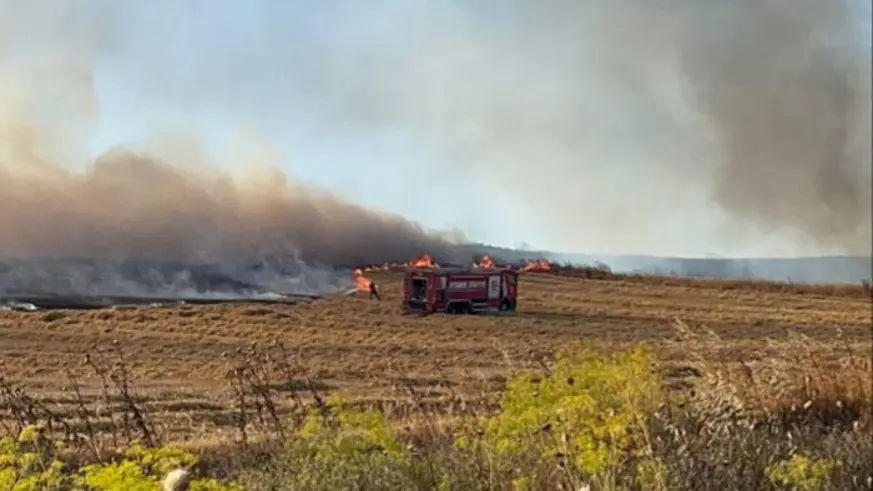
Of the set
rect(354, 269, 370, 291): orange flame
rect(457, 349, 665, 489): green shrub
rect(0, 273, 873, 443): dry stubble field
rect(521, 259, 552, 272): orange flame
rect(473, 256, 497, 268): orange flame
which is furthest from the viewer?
rect(521, 259, 552, 272): orange flame

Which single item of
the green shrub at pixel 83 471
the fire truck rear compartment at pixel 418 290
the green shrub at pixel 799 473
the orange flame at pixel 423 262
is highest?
the orange flame at pixel 423 262

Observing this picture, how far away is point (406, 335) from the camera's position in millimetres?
4543

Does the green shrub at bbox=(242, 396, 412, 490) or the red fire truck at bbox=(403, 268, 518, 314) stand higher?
the red fire truck at bbox=(403, 268, 518, 314)

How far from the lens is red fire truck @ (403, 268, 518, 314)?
4500 mm

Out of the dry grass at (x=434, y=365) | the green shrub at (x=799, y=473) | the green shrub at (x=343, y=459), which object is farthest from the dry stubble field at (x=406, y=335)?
the green shrub at (x=799, y=473)

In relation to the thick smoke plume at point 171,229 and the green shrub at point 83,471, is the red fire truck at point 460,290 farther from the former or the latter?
the green shrub at point 83,471

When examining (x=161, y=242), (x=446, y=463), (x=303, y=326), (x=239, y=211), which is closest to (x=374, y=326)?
(x=303, y=326)

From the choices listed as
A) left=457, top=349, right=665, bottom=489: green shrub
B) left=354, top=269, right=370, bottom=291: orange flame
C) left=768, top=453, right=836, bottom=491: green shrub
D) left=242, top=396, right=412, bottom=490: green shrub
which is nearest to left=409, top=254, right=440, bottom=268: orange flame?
left=354, top=269, right=370, bottom=291: orange flame

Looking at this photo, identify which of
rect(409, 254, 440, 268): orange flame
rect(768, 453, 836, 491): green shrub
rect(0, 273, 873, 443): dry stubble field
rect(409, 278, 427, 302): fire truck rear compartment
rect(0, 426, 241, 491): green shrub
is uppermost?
rect(409, 254, 440, 268): orange flame

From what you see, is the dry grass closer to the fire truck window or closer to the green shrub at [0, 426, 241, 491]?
the fire truck window

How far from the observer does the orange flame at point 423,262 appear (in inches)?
172

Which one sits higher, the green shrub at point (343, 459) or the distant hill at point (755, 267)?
the distant hill at point (755, 267)

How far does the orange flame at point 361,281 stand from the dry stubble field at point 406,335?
1.5 inches

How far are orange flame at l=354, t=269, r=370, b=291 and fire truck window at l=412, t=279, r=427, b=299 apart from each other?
0.81 ft
